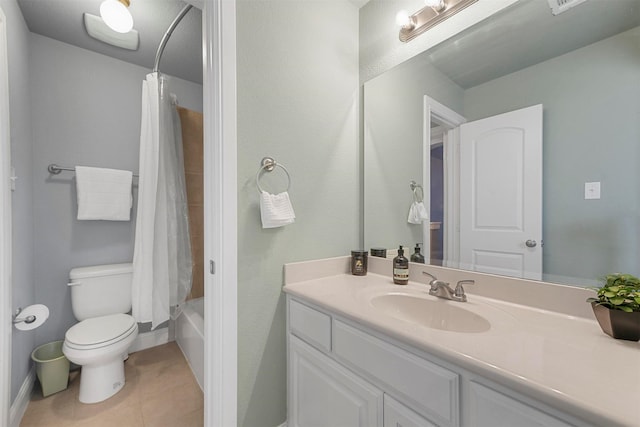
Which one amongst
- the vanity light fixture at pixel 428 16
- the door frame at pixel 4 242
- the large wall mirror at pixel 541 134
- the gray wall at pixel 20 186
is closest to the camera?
the large wall mirror at pixel 541 134

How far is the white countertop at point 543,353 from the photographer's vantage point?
453mm

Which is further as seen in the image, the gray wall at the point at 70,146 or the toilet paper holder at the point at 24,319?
the gray wall at the point at 70,146

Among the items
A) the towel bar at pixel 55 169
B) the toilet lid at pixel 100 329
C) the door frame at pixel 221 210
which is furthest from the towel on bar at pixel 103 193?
the door frame at pixel 221 210

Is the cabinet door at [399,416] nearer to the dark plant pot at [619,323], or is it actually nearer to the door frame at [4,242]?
the dark plant pot at [619,323]

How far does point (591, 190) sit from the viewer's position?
2.76 feet

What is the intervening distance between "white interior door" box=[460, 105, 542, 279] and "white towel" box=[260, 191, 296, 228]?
0.79 m

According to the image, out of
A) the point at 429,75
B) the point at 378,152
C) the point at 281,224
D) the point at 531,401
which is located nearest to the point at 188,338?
the point at 281,224

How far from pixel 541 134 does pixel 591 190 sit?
249 millimetres

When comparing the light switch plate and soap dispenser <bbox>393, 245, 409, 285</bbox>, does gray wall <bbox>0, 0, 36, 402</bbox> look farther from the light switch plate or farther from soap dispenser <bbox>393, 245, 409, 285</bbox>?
the light switch plate

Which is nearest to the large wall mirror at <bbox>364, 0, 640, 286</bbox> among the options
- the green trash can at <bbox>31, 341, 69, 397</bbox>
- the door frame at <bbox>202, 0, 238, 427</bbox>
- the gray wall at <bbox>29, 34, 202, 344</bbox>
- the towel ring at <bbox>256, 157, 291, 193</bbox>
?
the towel ring at <bbox>256, 157, 291, 193</bbox>

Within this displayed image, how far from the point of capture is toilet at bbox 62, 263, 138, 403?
1.50 metres

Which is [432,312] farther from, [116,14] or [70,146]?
[70,146]

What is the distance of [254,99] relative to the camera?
1.14 metres

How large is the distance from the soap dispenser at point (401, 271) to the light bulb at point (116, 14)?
188cm
